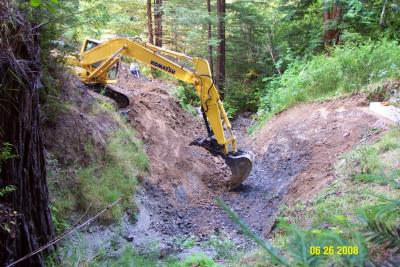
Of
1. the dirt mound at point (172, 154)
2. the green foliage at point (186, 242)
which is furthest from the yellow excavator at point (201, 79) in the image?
the green foliage at point (186, 242)

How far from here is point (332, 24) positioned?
51.7 ft

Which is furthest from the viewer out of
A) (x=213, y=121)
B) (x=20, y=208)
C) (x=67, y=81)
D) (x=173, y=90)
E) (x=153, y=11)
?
(x=153, y=11)

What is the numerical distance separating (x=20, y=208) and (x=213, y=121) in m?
5.94

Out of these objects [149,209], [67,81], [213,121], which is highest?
[67,81]

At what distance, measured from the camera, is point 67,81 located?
8703 millimetres

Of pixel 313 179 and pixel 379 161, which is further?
pixel 313 179

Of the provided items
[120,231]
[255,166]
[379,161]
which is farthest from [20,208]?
[255,166]

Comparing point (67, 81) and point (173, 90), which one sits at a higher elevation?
point (67, 81)

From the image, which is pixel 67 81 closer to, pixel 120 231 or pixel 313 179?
pixel 120 231

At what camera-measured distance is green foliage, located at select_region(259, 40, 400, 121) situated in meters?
11.4

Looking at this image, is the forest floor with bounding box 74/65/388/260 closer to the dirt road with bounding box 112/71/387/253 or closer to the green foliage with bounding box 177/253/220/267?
the dirt road with bounding box 112/71/387/253

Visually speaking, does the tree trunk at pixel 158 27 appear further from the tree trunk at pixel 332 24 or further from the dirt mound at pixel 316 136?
the dirt mound at pixel 316 136

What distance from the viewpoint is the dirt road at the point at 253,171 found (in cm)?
780
